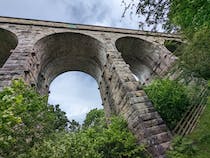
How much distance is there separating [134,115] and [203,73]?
10.4ft

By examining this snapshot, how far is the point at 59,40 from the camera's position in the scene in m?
12.3

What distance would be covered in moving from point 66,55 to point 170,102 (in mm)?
7073

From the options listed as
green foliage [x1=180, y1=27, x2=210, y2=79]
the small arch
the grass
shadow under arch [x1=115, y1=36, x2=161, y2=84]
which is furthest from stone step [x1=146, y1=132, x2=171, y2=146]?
shadow under arch [x1=115, y1=36, x2=161, y2=84]

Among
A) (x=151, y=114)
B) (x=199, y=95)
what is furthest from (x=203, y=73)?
(x=151, y=114)

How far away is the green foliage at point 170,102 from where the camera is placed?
8.32 m

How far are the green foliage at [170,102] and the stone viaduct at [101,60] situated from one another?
795 mm

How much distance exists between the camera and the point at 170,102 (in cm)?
836

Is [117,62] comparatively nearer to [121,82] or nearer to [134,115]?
[121,82]

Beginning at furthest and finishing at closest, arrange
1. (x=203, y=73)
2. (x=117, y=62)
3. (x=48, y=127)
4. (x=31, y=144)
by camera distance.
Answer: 1. (x=117, y=62)
2. (x=203, y=73)
3. (x=48, y=127)
4. (x=31, y=144)

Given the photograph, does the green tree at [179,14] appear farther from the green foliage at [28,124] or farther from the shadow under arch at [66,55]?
the shadow under arch at [66,55]

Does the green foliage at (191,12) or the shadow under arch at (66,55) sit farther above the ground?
the shadow under arch at (66,55)

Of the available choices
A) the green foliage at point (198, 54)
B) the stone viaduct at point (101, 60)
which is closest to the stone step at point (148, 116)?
the stone viaduct at point (101, 60)

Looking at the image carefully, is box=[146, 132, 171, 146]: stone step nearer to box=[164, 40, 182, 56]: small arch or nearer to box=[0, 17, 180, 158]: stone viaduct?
box=[0, 17, 180, 158]: stone viaduct

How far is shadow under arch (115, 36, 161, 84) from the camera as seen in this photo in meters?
13.7
